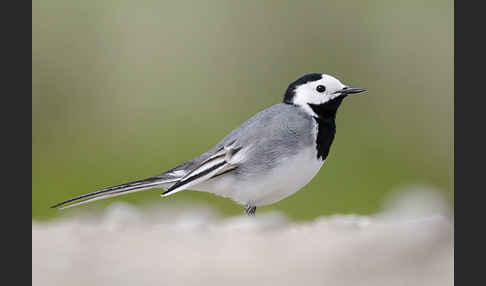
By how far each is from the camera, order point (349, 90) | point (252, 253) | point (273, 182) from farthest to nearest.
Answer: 1. point (349, 90)
2. point (273, 182)
3. point (252, 253)

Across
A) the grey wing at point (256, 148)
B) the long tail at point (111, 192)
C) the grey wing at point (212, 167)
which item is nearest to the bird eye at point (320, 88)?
the grey wing at point (256, 148)

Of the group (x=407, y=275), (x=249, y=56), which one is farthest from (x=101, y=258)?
(x=249, y=56)

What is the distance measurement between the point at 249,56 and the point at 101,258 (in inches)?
67.8

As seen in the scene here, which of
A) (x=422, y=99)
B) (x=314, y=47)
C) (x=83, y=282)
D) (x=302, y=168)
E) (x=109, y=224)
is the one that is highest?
(x=314, y=47)

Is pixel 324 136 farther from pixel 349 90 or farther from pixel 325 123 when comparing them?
pixel 349 90

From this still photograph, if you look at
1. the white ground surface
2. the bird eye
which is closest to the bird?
the bird eye

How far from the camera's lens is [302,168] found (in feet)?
10.6

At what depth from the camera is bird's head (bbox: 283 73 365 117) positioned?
3338 mm

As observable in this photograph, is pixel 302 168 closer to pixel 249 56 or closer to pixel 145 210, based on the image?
pixel 145 210

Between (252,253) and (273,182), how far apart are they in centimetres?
35

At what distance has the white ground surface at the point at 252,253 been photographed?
3002mm

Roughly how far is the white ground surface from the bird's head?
49cm

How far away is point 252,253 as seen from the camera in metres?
3.02

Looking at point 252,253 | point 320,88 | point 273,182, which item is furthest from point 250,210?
point 320,88
